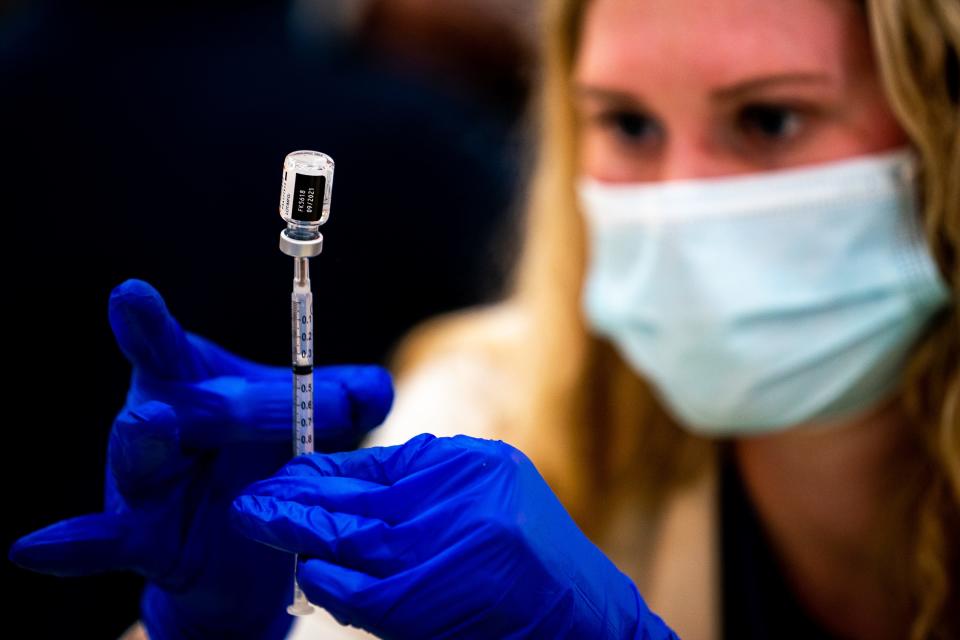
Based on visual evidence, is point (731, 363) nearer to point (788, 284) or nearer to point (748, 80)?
point (788, 284)

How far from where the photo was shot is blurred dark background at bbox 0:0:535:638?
131 cm

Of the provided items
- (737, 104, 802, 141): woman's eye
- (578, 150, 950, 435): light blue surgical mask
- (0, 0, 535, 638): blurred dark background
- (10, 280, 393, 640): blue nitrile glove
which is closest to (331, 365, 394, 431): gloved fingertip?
(10, 280, 393, 640): blue nitrile glove

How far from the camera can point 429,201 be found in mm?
1980

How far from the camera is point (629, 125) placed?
4.29 feet

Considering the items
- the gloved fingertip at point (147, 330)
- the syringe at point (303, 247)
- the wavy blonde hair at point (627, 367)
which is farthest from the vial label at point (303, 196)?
the wavy blonde hair at point (627, 367)

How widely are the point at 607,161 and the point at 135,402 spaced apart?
0.75 metres

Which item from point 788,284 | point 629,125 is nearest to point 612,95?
point 629,125

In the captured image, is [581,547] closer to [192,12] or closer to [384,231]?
[384,231]

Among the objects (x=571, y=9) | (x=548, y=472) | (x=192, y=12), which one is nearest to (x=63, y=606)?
(x=548, y=472)

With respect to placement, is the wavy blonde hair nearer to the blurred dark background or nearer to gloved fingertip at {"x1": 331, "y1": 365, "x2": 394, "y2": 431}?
the blurred dark background

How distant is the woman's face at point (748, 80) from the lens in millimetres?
1126

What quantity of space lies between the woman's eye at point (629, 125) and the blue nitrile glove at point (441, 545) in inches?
26.1

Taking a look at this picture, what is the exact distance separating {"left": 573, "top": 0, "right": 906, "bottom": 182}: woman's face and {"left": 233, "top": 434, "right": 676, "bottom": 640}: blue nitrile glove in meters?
0.58

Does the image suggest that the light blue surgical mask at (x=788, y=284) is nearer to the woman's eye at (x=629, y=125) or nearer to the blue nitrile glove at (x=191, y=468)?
the woman's eye at (x=629, y=125)
